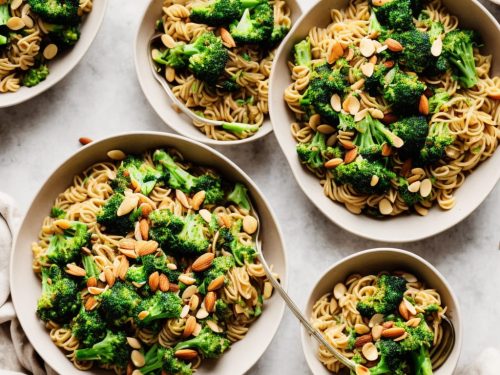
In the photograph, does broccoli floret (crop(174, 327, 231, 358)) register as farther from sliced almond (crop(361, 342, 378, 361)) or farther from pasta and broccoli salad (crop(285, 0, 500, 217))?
pasta and broccoli salad (crop(285, 0, 500, 217))

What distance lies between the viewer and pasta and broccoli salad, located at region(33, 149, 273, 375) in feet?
14.4

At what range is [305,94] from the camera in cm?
457

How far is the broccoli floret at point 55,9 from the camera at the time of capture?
459 centimetres

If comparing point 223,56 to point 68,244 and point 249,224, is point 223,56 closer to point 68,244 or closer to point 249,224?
point 249,224

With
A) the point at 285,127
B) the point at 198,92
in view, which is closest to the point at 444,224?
the point at 285,127

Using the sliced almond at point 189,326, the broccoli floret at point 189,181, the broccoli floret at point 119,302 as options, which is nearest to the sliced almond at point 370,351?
the sliced almond at point 189,326

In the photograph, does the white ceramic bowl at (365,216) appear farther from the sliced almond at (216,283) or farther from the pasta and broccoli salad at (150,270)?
the sliced almond at (216,283)

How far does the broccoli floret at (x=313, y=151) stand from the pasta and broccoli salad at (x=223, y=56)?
39 centimetres

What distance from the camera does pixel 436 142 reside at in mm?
4398

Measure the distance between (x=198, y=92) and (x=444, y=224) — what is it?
1821 mm

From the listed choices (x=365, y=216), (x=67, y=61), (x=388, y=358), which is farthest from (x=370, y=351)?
(x=67, y=61)

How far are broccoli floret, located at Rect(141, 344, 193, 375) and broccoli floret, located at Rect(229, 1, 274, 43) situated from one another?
6.69ft

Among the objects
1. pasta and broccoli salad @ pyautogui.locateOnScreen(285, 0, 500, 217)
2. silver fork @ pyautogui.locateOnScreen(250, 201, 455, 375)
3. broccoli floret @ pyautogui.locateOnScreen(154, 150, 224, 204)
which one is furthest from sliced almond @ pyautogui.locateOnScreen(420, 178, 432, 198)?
broccoli floret @ pyautogui.locateOnScreen(154, 150, 224, 204)

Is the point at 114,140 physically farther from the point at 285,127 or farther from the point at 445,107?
the point at 445,107
